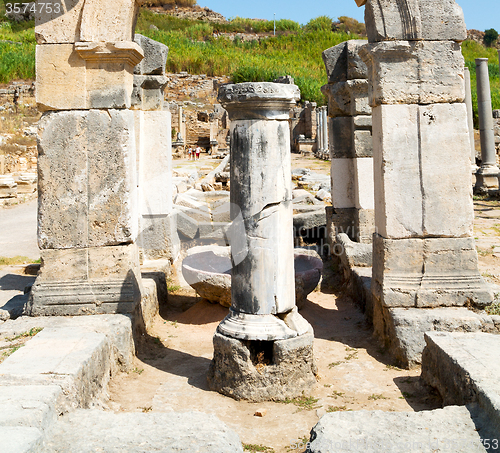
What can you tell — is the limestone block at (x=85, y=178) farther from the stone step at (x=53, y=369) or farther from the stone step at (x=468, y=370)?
the stone step at (x=468, y=370)

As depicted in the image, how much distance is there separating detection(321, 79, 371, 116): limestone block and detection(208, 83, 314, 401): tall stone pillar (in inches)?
141

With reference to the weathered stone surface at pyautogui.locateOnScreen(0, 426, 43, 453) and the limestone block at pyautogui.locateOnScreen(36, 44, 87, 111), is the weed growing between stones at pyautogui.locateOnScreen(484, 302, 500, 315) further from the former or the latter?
the limestone block at pyautogui.locateOnScreen(36, 44, 87, 111)

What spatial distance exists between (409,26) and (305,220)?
449 cm

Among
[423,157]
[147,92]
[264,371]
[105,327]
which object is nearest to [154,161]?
[147,92]

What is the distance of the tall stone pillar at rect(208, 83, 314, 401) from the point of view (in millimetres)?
3852

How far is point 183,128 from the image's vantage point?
99.7ft

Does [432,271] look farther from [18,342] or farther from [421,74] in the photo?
[18,342]

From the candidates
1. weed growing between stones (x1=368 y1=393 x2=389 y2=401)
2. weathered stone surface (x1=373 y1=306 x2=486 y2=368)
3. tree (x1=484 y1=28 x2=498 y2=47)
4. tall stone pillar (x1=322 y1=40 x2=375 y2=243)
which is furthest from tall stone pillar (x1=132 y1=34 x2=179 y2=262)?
tree (x1=484 y1=28 x2=498 y2=47)

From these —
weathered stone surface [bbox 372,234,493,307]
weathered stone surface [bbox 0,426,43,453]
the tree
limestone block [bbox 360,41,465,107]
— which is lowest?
weathered stone surface [bbox 0,426,43,453]

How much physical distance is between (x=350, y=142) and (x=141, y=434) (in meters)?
5.81

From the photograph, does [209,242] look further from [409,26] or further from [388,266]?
[409,26]

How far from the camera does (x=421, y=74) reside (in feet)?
15.1

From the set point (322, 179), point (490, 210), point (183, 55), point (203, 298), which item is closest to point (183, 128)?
point (183, 55)

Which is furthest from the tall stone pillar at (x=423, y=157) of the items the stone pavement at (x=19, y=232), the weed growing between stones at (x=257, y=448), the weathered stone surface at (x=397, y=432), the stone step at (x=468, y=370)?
the stone pavement at (x=19, y=232)
